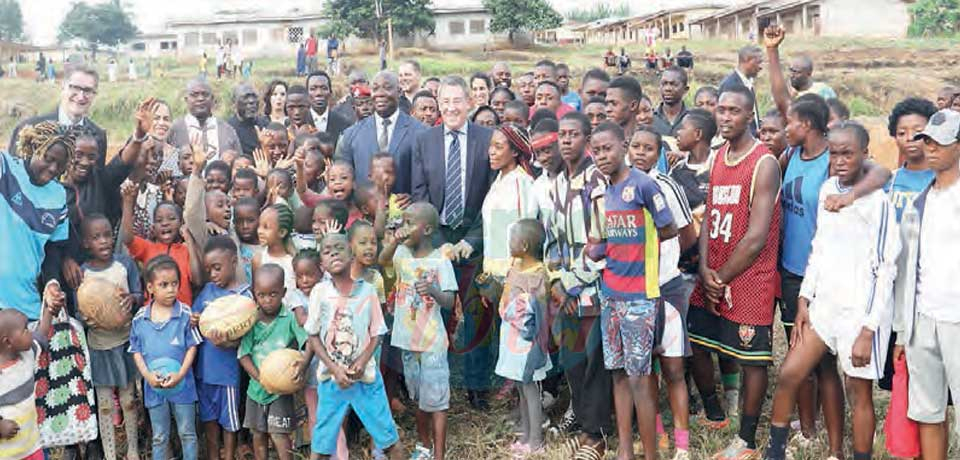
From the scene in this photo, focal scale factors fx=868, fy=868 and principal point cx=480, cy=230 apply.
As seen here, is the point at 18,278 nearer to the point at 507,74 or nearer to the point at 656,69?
the point at 507,74

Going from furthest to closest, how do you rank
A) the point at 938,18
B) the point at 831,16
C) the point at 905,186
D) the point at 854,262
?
the point at 831,16
the point at 938,18
the point at 905,186
the point at 854,262

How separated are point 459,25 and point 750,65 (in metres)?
43.2

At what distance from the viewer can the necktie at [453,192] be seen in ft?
18.3

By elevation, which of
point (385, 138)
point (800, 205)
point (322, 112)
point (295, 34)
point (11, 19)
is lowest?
point (800, 205)

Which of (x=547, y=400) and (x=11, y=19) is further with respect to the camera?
(x=11, y=19)

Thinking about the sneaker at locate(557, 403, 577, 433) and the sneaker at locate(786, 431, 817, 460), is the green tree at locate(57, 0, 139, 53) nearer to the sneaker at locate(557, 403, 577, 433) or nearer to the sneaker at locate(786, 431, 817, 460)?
the sneaker at locate(557, 403, 577, 433)

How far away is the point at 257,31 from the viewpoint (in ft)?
168

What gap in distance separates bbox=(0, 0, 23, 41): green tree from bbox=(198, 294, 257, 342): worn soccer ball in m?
85.6

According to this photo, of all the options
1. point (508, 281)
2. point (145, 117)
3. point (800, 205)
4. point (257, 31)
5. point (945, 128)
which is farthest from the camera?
point (257, 31)

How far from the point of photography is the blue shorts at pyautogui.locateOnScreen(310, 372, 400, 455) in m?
4.52

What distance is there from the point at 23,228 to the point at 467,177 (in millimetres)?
2580

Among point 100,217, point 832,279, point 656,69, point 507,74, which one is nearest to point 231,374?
point 100,217

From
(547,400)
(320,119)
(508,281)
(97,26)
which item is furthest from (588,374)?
(97,26)

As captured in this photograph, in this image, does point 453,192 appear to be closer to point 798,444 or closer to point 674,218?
point 674,218
